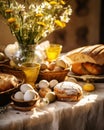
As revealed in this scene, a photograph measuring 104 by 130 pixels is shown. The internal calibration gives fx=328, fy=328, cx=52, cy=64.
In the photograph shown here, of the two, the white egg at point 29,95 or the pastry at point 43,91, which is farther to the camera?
the pastry at point 43,91

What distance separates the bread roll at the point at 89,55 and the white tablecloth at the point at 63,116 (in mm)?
248

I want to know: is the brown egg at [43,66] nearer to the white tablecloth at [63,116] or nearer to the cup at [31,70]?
the cup at [31,70]

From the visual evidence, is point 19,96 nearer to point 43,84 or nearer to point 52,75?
point 43,84

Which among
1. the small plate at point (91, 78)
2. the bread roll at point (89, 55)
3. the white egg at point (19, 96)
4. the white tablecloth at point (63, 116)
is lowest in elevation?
the white tablecloth at point (63, 116)

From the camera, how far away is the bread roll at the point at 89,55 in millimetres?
1931

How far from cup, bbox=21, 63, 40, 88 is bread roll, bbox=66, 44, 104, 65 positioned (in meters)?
0.34

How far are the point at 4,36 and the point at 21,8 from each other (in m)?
1.20

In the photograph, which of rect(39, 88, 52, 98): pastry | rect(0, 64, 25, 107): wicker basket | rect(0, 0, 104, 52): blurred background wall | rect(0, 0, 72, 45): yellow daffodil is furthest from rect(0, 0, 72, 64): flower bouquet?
rect(0, 0, 104, 52): blurred background wall

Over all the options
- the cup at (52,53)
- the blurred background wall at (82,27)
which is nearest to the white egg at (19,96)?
the cup at (52,53)

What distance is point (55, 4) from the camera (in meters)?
1.77

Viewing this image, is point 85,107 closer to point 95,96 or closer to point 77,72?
point 95,96

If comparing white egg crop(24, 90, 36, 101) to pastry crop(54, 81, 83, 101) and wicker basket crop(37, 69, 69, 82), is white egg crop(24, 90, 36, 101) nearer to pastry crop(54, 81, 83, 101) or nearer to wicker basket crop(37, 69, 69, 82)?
pastry crop(54, 81, 83, 101)

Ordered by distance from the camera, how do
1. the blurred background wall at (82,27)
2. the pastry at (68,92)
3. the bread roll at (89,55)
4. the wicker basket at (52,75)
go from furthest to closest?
the blurred background wall at (82,27) → the bread roll at (89,55) → the wicker basket at (52,75) → the pastry at (68,92)

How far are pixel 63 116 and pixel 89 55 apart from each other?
536mm
